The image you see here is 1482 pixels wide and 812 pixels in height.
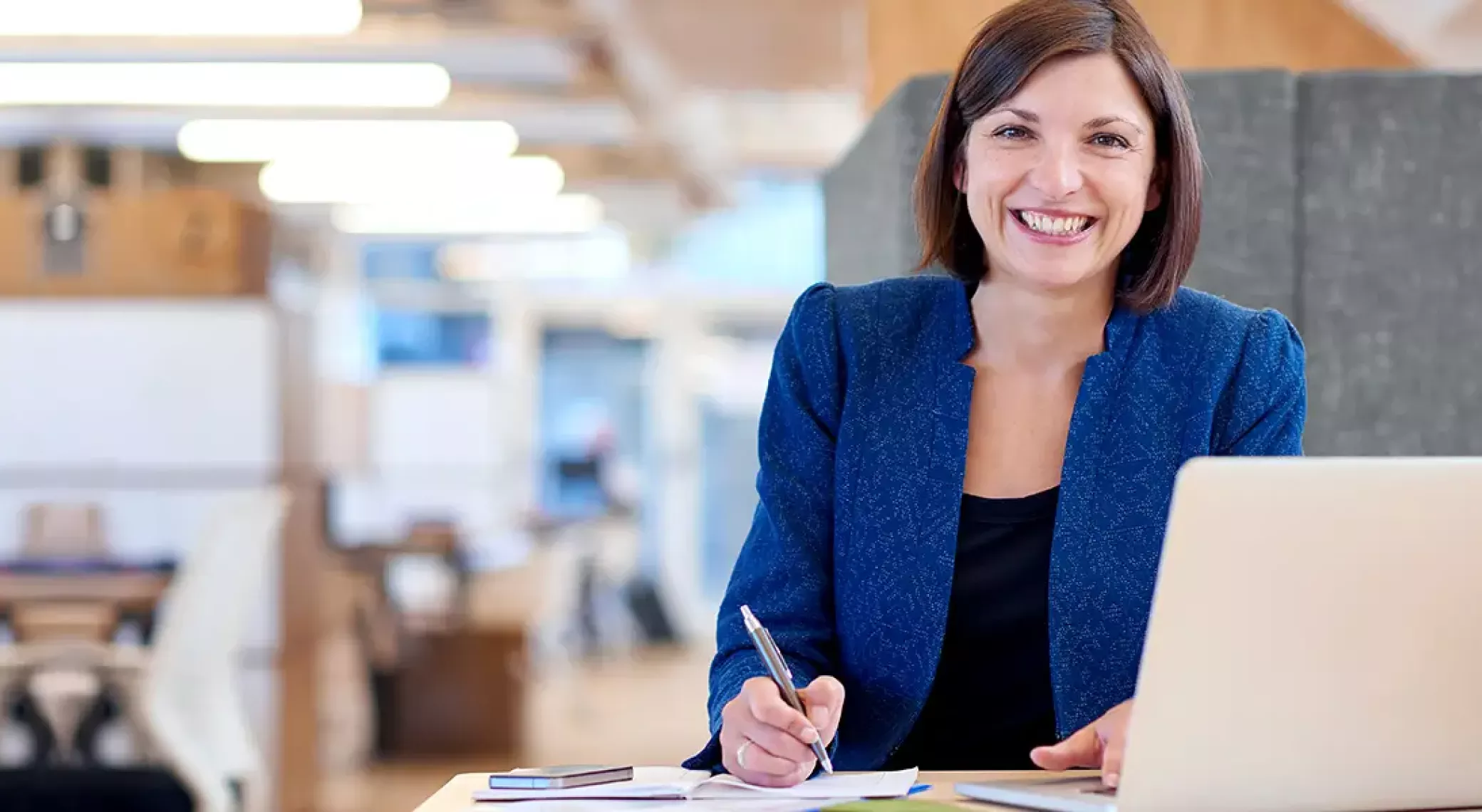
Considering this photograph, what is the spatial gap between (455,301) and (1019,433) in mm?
13135

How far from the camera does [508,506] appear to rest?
548 inches

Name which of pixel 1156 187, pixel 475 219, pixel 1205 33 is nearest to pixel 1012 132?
pixel 1156 187

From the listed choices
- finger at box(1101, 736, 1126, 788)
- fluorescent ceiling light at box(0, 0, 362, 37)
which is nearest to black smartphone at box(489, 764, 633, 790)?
finger at box(1101, 736, 1126, 788)

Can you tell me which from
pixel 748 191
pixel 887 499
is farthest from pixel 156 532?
pixel 748 191

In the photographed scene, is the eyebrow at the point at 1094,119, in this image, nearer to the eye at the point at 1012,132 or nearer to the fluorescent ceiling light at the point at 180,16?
the eye at the point at 1012,132

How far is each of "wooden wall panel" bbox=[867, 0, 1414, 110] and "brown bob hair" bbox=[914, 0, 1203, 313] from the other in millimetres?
1265

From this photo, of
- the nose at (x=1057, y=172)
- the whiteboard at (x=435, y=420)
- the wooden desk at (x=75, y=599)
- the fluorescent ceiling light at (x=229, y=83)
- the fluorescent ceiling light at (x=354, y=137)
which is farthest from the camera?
the whiteboard at (x=435, y=420)

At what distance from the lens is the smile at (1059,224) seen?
1727mm

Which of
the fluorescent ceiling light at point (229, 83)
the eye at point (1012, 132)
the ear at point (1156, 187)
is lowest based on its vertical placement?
the ear at point (1156, 187)

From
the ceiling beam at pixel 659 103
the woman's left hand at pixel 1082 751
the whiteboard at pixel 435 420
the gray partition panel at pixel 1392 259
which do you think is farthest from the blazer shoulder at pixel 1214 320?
the whiteboard at pixel 435 420

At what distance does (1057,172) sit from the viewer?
1.69m

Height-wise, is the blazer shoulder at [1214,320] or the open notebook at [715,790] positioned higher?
the blazer shoulder at [1214,320]

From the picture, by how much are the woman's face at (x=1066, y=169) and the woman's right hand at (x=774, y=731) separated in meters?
0.50

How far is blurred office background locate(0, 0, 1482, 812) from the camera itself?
2.75m
